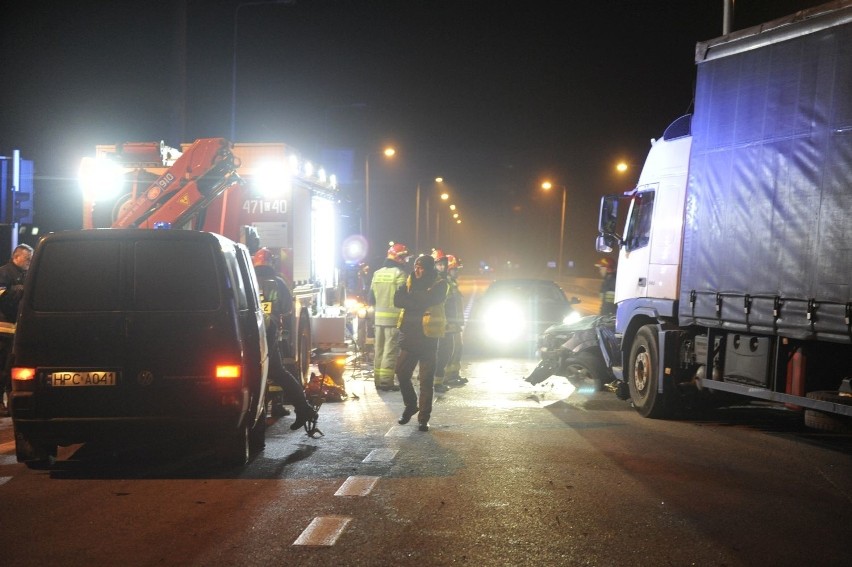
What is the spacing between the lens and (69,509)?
21.4 feet

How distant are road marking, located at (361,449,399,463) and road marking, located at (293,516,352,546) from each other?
6.70 feet

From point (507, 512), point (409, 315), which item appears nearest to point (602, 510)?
point (507, 512)

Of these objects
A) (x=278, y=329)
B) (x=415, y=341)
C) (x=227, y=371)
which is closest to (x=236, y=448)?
(x=227, y=371)

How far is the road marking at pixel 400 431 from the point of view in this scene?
32.3 ft

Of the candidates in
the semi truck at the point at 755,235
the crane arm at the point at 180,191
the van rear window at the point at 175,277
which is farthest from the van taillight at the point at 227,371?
the crane arm at the point at 180,191

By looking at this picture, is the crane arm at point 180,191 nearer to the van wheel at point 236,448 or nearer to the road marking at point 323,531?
the van wheel at point 236,448

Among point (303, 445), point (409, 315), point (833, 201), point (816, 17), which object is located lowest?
point (303, 445)

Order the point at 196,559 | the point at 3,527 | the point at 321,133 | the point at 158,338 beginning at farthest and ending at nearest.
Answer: the point at 321,133
the point at 158,338
the point at 3,527
the point at 196,559

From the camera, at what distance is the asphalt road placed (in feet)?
18.4

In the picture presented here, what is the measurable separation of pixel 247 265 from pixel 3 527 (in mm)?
3174

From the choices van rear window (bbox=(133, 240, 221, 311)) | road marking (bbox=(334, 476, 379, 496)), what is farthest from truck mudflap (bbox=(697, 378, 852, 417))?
van rear window (bbox=(133, 240, 221, 311))

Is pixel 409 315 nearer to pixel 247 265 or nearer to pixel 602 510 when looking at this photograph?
pixel 247 265

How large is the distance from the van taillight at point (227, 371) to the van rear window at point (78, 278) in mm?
902

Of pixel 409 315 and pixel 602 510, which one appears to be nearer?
pixel 602 510
